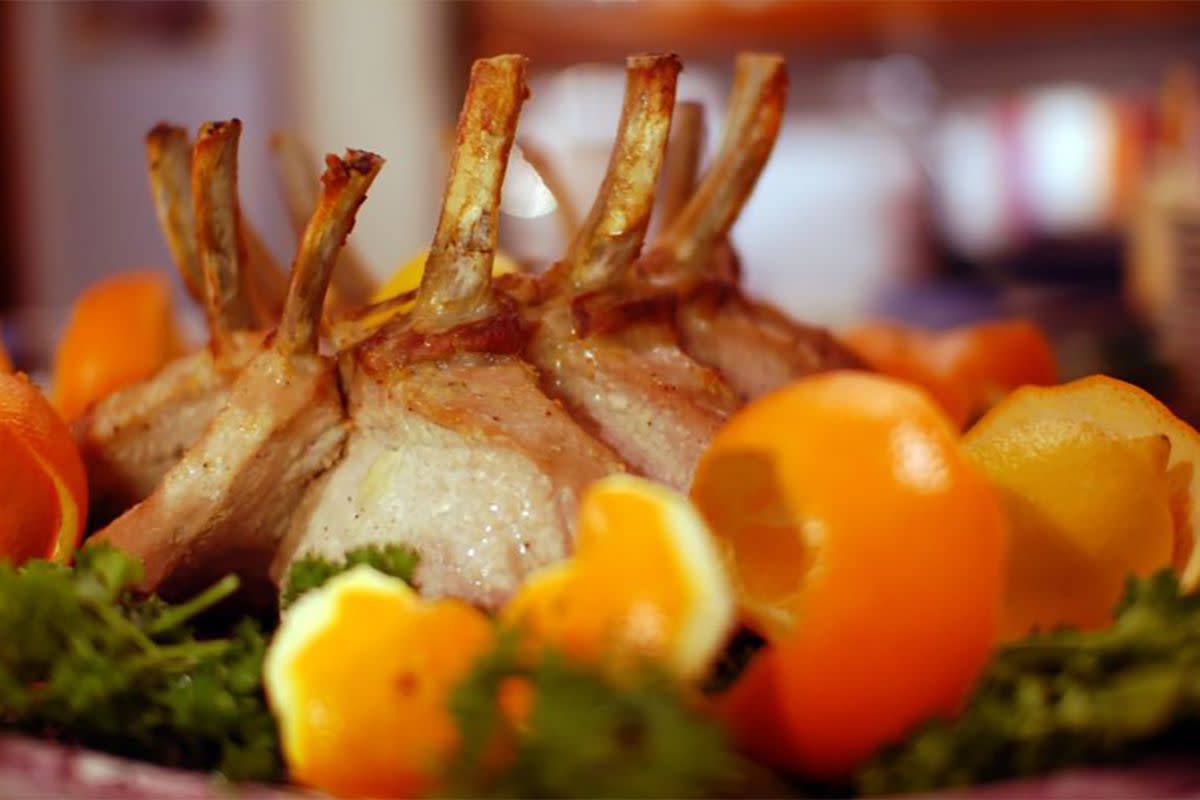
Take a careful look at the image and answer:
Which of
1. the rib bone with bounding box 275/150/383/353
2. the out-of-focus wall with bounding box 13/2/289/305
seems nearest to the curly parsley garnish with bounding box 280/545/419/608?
the rib bone with bounding box 275/150/383/353

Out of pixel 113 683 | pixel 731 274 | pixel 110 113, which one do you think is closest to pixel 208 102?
pixel 110 113

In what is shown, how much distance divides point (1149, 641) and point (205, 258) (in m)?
0.75

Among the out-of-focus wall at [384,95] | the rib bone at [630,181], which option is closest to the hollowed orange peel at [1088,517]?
the rib bone at [630,181]

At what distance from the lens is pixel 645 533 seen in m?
0.66

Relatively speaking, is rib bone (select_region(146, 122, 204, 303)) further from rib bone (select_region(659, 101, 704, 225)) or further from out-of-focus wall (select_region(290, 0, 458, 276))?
out-of-focus wall (select_region(290, 0, 458, 276))

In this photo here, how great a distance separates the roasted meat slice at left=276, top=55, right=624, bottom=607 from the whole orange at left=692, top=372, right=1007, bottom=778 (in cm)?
19

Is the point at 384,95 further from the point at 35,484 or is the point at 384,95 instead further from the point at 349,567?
the point at 349,567

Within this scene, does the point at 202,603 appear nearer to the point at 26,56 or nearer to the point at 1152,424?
the point at 1152,424

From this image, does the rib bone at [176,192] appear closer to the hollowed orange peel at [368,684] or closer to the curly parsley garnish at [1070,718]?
the hollowed orange peel at [368,684]

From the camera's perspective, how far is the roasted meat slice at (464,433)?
890 mm

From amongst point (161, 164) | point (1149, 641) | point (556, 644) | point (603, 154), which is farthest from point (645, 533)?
point (603, 154)

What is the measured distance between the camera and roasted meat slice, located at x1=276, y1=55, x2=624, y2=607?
0.89 m

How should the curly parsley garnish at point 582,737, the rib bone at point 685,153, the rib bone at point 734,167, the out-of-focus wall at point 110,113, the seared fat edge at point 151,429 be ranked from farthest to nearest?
1. the out-of-focus wall at point 110,113
2. the rib bone at point 685,153
3. the rib bone at point 734,167
4. the seared fat edge at point 151,429
5. the curly parsley garnish at point 582,737

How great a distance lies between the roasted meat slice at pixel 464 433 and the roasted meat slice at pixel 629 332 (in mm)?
42
